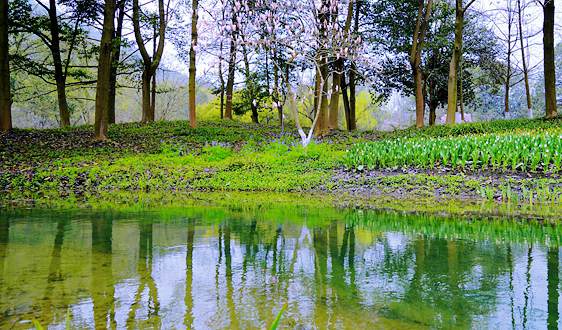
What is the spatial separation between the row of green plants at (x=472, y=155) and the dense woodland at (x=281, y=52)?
2745 millimetres

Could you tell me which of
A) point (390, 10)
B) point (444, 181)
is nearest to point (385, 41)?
point (390, 10)

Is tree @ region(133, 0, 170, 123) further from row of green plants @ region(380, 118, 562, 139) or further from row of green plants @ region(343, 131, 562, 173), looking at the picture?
row of green plants @ region(343, 131, 562, 173)

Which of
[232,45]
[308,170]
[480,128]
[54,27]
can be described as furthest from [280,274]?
[54,27]

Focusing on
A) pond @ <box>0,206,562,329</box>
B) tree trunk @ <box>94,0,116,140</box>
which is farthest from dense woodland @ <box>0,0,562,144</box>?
pond @ <box>0,206,562,329</box>

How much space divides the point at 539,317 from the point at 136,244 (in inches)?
113

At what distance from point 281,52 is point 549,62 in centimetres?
980

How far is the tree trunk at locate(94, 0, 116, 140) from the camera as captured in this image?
1329 centimetres

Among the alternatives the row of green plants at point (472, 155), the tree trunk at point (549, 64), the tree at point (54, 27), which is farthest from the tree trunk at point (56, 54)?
the tree trunk at point (549, 64)

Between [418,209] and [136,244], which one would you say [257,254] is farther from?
[418,209]

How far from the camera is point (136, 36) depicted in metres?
20.1

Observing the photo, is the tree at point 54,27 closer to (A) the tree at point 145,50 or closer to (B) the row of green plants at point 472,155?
(A) the tree at point 145,50

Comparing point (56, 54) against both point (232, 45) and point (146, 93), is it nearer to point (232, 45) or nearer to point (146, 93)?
point (146, 93)

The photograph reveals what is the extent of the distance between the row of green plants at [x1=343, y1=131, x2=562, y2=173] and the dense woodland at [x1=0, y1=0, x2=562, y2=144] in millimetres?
2745

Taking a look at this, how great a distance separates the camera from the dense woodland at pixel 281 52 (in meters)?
13.4
